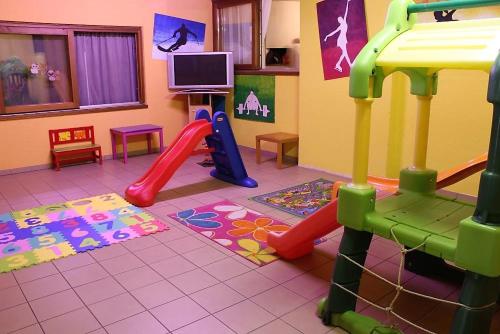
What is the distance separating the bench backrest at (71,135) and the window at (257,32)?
2279 millimetres

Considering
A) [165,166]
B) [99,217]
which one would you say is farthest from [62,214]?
[165,166]

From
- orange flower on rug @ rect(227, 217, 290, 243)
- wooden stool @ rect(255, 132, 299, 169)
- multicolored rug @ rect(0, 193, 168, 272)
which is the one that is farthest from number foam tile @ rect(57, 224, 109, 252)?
wooden stool @ rect(255, 132, 299, 169)

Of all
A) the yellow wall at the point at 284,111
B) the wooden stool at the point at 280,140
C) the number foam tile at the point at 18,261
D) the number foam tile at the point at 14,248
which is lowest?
the number foam tile at the point at 18,261

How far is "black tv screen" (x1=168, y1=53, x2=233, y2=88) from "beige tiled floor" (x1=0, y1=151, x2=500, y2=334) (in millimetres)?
2969

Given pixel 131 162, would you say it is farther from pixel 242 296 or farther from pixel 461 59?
pixel 461 59

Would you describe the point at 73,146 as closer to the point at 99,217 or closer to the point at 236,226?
the point at 99,217

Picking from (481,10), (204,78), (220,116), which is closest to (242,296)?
(220,116)

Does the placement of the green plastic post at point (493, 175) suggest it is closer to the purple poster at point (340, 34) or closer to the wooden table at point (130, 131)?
the purple poster at point (340, 34)

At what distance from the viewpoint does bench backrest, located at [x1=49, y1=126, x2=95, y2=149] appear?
5.48 meters

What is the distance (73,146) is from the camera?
5613 millimetres

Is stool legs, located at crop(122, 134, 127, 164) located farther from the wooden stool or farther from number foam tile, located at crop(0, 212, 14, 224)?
number foam tile, located at crop(0, 212, 14, 224)

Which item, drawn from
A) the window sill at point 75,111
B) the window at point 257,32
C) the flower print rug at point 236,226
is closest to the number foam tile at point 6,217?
the flower print rug at point 236,226

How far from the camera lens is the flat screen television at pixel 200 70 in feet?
20.0

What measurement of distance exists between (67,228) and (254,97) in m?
3.42
